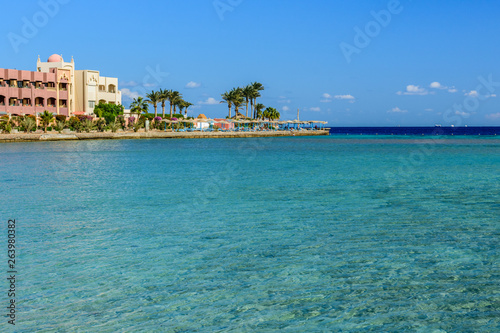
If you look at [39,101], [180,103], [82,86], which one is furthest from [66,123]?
[180,103]

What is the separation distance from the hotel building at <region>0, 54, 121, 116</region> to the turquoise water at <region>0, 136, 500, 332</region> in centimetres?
→ 6528

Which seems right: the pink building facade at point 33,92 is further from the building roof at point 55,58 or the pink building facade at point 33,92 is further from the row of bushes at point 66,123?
the building roof at point 55,58

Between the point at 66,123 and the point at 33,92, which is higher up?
the point at 33,92

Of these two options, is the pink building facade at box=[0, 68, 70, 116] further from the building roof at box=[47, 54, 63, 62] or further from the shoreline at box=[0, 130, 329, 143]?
the shoreline at box=[0, 130, 329, 143]

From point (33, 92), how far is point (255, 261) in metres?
81.1

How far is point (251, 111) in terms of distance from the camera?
427ft

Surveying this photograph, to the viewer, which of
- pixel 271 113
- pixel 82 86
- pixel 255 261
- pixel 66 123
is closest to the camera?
pixel 255 261

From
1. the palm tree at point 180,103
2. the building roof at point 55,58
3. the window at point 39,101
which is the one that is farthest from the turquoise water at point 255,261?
the palm tree at point 180,103

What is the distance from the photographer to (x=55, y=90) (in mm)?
84188

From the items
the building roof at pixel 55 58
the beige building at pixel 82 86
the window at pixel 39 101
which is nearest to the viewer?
the window at pixel 39 101

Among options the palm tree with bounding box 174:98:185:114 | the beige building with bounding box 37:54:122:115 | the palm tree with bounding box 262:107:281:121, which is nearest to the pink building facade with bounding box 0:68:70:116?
the beige building with bounding box 37:54:122:115

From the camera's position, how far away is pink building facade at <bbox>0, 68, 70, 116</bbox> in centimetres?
7719

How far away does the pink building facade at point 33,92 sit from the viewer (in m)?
77.2

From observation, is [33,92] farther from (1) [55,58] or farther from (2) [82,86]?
(1) [55,58]
